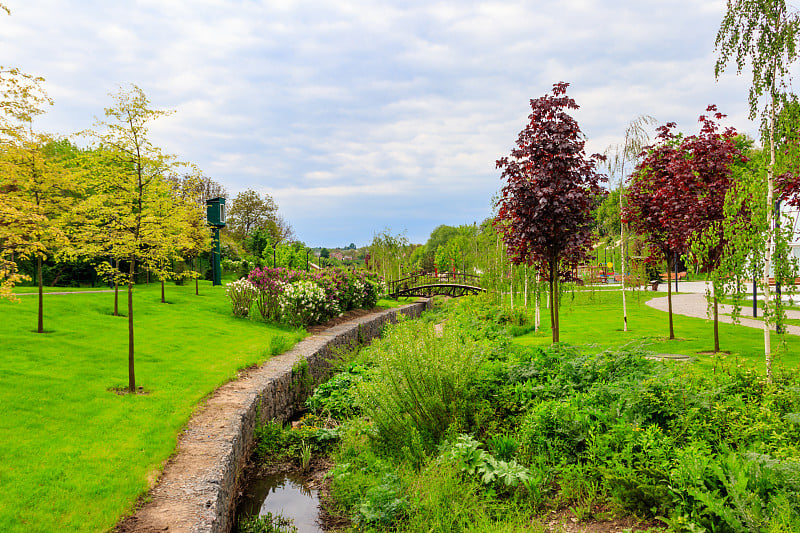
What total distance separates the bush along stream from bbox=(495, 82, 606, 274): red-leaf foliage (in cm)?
225

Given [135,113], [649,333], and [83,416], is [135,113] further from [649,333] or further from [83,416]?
[649,333]

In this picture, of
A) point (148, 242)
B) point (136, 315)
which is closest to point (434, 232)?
point (136, 315)

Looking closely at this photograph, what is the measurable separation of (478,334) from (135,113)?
6713 millimetres

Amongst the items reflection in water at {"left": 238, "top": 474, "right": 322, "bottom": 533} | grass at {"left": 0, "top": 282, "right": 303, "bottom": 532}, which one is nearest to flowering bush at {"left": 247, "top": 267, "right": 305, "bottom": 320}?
grass at {"left": 0, "top": 282, "right": 303, "bottom": 532}

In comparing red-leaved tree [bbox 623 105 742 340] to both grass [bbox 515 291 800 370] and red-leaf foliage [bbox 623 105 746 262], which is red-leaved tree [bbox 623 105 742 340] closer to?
red-leaf foliage [bbox 623 105 746 262]

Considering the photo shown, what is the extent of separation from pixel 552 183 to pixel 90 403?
23.7 feet

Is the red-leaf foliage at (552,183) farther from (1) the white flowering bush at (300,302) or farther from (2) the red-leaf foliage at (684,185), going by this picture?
(1) the white flowering bush at (300,302)

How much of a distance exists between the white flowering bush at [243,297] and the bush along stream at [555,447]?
28.5ft

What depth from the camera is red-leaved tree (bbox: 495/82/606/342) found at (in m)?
7.47

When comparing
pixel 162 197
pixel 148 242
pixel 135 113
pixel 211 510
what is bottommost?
pixel 211 510

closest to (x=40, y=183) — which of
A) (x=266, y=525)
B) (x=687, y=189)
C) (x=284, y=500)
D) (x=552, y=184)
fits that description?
(x=284, y=500)

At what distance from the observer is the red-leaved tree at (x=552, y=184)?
7469 millimetres

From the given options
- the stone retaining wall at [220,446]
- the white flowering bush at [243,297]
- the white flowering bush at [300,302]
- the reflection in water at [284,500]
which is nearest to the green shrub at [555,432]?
the reflection in water at [284,500]

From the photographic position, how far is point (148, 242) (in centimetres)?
662
